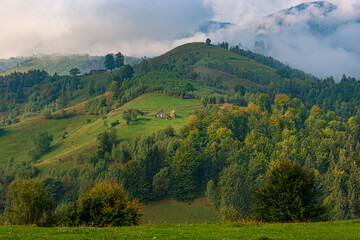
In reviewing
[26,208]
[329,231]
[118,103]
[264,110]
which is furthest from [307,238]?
[118,103]

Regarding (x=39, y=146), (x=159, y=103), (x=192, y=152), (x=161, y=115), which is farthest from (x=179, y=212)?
(x=159, y=103)

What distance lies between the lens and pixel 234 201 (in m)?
97.6

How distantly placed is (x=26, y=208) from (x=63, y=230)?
20.5m

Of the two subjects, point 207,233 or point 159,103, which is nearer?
point 207,233

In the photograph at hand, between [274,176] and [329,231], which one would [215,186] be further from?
[329,231]

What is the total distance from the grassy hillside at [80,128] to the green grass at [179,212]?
32481 mm

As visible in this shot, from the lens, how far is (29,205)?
4397 centimetres

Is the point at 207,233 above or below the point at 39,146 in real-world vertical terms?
above

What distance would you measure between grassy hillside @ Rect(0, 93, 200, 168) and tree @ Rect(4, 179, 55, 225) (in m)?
69.9

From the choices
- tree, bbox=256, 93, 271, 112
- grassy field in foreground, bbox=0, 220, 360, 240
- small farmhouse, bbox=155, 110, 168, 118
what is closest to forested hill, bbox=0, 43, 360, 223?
tree, bbox=256, 93, 271, 112

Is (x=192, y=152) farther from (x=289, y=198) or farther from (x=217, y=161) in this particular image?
(x=289, y=198)

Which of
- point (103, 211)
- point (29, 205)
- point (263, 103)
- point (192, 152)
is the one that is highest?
point (263, 103)

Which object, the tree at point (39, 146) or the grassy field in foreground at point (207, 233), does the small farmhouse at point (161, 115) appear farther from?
the grassy field in foreground at point (207, 233)

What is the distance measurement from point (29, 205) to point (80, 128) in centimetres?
11904
